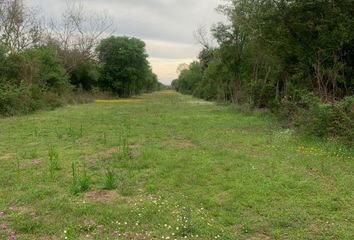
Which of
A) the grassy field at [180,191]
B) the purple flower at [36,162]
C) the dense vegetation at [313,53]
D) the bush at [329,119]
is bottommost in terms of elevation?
the grassy field at [180,191]

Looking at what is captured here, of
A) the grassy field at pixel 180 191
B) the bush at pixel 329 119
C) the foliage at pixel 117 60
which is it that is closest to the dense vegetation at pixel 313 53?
the bush at pixel 329 119

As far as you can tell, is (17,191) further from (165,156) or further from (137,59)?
(137,59)

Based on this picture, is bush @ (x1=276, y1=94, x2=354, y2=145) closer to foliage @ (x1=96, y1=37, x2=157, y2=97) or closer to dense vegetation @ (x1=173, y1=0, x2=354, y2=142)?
dense vegetation @ (x1=173, y1=0, x2=354, y2=142)

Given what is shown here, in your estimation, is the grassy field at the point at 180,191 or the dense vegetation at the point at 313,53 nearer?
the grassy field at the point at 180,191

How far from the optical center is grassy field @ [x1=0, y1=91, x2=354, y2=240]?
14.3 ft

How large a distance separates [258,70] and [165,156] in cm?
1784

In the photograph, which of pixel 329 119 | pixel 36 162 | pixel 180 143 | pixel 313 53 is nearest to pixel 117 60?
pixel 313 53

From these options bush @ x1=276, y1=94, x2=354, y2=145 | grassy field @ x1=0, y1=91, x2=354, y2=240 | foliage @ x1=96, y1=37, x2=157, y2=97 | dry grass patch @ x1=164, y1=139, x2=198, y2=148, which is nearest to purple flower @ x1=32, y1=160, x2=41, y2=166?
grassy field @ x1=0, y1=91, x2=354, y2=240

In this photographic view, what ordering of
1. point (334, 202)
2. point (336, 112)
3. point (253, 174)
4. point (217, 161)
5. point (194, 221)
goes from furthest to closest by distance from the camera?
1. point (336, 112)
2. point (217, 161)
3. point (253, 174)
4. point (334, 202)
5. point (194, 221)

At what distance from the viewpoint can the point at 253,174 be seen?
22.2 feet

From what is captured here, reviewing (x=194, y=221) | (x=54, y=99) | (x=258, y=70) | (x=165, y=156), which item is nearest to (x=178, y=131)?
(x=165, y=156)

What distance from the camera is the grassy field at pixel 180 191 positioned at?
14.3 feet

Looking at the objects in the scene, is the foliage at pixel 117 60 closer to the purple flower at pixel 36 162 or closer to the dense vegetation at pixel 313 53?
the dense vegetation at pixel 313 53

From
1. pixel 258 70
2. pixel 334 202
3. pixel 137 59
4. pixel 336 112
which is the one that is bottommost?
pixel 334 202
